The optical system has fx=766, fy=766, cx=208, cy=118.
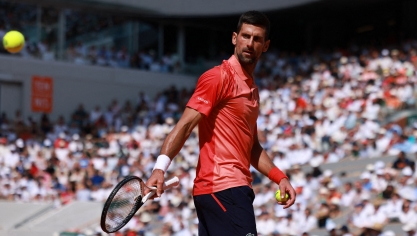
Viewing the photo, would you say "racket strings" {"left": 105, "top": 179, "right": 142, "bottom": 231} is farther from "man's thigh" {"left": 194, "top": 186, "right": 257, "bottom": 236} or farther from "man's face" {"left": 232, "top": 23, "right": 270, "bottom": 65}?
"man's face" {"left": 232, "top": 23, "right": 270, "bottom": 65}

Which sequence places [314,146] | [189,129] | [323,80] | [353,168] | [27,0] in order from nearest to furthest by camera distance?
[189,129], [353,168], [314,146], [323,80], [27,0]

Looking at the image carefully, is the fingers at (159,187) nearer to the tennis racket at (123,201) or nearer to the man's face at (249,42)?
the tennis racket at (123,201)

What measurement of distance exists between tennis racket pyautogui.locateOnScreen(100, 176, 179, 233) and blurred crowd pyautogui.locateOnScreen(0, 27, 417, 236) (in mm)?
7768

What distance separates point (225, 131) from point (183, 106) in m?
19.8

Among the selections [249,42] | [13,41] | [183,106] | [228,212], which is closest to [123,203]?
[228,212]

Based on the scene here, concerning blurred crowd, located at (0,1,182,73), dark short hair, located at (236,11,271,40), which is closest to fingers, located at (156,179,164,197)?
dark short hair, located at (236,11,271,40)

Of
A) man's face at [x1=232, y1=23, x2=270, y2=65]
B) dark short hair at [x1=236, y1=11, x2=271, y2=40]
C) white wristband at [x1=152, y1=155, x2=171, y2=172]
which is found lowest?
white wristband at [x1=152, y1=155, x2=171, y2=172]

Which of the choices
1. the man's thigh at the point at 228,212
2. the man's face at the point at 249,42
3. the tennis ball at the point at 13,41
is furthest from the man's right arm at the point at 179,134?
the tennis ball at the point at 13,41

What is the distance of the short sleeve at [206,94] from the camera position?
440 cm

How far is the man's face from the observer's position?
181 inches

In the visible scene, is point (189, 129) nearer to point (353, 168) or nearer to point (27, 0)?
point (353, 168)

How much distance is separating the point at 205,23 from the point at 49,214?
13.3 metres

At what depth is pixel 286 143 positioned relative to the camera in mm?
17109

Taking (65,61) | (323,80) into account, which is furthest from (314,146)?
(65,61)
